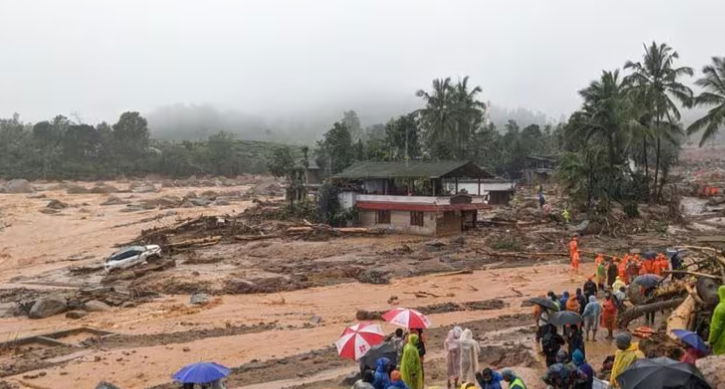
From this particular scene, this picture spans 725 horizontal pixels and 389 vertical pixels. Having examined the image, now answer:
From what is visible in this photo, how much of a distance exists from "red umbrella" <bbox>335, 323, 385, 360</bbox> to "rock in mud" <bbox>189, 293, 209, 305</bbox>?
41.7ft

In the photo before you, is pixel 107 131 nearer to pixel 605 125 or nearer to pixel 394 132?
pixel 394 132

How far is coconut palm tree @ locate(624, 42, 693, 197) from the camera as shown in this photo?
4744 cm

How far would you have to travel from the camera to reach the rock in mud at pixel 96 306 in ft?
72.0

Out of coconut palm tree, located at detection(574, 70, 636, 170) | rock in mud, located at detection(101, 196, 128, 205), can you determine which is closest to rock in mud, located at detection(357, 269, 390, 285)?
coconut palm tree, located at detection(574, 70, 636, 170)

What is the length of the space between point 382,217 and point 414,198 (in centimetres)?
347

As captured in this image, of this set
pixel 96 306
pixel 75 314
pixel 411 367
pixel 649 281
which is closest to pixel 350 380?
pixel 411 367

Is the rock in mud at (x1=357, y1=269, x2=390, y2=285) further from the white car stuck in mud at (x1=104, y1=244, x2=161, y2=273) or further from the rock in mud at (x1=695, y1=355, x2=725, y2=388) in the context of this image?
the rock in mud at (x1=695, y1=355, x2=725, y2=388)

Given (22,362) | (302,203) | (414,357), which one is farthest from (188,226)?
(414,357)

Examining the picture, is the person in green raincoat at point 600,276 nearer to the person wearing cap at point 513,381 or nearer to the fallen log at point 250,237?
the person wearing cap at point 513,381

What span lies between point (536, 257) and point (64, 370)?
2261 centimetres

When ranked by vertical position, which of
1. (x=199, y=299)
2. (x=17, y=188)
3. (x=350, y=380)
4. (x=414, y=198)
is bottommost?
(x=199, y=299)

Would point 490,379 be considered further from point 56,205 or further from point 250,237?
point 56,205

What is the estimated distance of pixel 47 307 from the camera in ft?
70.8

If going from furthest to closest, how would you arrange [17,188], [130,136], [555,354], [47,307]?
[130,136] < [17,188] < [47,307] < [555,354]
